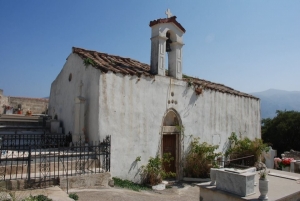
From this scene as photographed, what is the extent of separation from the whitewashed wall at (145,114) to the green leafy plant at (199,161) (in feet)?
1.89

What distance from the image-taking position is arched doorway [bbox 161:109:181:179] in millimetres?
11188

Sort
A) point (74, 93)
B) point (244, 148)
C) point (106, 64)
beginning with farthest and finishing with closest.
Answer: point (244, 148)
point (74, 93)
point (106, 64)

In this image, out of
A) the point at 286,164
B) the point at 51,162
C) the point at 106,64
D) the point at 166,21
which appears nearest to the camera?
the point at 51,162

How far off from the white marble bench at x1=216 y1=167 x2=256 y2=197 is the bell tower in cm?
553

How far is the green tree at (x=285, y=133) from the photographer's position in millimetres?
27367

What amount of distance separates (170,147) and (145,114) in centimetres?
235

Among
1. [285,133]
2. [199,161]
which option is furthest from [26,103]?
[285,133]

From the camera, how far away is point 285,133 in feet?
91.2

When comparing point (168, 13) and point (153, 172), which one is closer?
point (153, 172)

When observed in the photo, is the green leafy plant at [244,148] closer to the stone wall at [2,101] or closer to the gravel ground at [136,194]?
the gravel ground at [136,194]

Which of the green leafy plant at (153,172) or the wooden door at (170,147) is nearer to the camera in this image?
the green leafy plant at (153,172)

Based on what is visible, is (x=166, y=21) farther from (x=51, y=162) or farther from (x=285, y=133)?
(x=285, y=133)

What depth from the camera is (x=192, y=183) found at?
11047 mm

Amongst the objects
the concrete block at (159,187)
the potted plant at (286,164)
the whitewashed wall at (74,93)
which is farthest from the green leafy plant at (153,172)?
the potted plant at (286,164)
